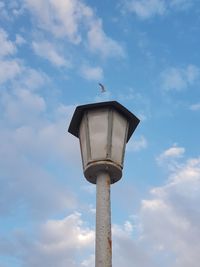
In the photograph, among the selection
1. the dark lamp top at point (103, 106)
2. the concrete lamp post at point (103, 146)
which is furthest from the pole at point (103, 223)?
the dark lamp top at point (103, 106)

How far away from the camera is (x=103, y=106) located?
5664 millimetres

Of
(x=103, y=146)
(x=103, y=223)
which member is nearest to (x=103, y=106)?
(x=103, y=146)

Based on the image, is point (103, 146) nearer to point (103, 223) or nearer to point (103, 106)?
point (103, 106)

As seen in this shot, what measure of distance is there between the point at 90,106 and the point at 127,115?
502mm

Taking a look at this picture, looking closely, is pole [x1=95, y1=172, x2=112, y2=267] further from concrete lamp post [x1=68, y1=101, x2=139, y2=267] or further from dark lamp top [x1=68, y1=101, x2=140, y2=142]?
dark lamp top [x1=68, y1=101, x2=140, y2=142]

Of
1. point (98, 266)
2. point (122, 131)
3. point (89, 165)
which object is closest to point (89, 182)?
point (89, 165)

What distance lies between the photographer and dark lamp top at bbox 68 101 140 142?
5.65 metres

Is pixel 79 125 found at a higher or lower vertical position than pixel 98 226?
higher

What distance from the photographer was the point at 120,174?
5.53m

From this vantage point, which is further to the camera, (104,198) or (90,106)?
(90,106)

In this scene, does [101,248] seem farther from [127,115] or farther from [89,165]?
[127,115]

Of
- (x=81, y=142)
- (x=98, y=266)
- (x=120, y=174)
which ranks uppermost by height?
(x=81, y=142)

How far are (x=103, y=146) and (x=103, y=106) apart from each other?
55 cm

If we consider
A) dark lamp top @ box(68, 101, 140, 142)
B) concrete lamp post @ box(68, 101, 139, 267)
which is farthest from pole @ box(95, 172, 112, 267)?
dark lamp top @ box(68, 101, 140, 142)
